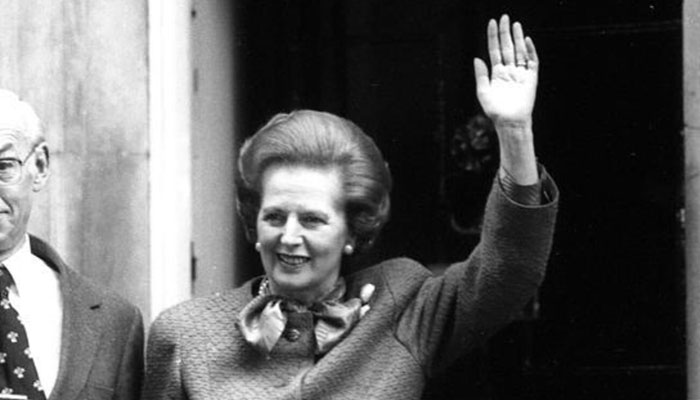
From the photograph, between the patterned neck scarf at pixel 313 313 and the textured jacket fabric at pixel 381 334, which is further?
the patterned neck scarf at pixel 313 313

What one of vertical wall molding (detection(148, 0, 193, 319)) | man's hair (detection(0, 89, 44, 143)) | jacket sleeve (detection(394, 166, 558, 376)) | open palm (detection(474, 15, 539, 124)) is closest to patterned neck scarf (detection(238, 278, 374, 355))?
jacket sleeve (detection(394, 166, 558, 376))

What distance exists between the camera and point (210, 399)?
13.2 feet

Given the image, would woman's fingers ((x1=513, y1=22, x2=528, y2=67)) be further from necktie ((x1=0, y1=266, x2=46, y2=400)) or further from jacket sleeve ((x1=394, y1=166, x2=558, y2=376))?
necktie ((x1=0, y1=266, x2=46, y2=400))

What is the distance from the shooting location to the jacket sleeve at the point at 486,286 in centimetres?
380

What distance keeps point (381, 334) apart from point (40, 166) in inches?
39.3

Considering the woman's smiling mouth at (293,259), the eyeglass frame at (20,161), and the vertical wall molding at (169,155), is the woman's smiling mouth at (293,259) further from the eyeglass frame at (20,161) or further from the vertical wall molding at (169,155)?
the vertical wall molding at (169,155)

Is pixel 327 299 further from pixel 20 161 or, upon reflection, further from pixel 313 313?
pixel 20 161

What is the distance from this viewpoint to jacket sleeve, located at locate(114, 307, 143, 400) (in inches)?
169

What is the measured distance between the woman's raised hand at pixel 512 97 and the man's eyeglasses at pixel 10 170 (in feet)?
3.95

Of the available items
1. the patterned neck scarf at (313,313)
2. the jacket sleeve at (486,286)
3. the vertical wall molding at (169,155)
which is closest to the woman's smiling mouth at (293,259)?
the patterned neck scarf at (313,313)

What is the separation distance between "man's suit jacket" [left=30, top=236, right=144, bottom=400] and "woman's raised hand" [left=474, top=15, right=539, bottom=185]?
118 centimetres

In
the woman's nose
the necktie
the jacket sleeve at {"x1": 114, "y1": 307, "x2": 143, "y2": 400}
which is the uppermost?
the woman's nose

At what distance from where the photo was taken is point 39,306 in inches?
168

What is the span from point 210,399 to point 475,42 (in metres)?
2.22
